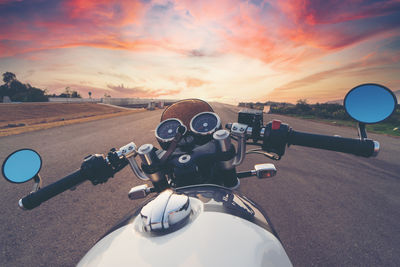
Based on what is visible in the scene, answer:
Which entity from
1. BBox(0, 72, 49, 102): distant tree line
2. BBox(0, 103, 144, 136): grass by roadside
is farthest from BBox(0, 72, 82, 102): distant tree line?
BBox(0, 103, 144, 136): grass by roadside

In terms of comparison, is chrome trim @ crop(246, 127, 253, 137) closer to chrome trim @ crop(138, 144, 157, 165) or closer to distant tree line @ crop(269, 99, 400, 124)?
chrome trim @ crop(138, 144, 157, 165)

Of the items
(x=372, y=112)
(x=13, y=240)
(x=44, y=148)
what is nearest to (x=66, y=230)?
(x=13, y=240)

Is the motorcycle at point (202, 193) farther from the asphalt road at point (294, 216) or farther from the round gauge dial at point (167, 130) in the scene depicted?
the asphalt road at point (294, 216)

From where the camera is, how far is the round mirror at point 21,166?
1209 mm

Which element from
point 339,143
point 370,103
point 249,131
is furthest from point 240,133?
point 370,103

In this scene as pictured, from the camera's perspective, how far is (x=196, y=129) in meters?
1.35

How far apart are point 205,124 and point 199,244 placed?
88 cm

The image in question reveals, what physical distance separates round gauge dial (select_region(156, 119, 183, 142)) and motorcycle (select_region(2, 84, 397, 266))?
10mm

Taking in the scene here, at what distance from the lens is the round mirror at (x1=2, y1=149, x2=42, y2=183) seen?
121cm

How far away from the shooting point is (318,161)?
195 inches

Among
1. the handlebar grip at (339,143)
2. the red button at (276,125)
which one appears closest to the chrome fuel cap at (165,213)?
the red button at (276,125)

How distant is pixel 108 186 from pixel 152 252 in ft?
11.3

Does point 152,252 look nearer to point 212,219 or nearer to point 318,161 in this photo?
point 212,219

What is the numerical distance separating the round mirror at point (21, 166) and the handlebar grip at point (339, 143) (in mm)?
1944
